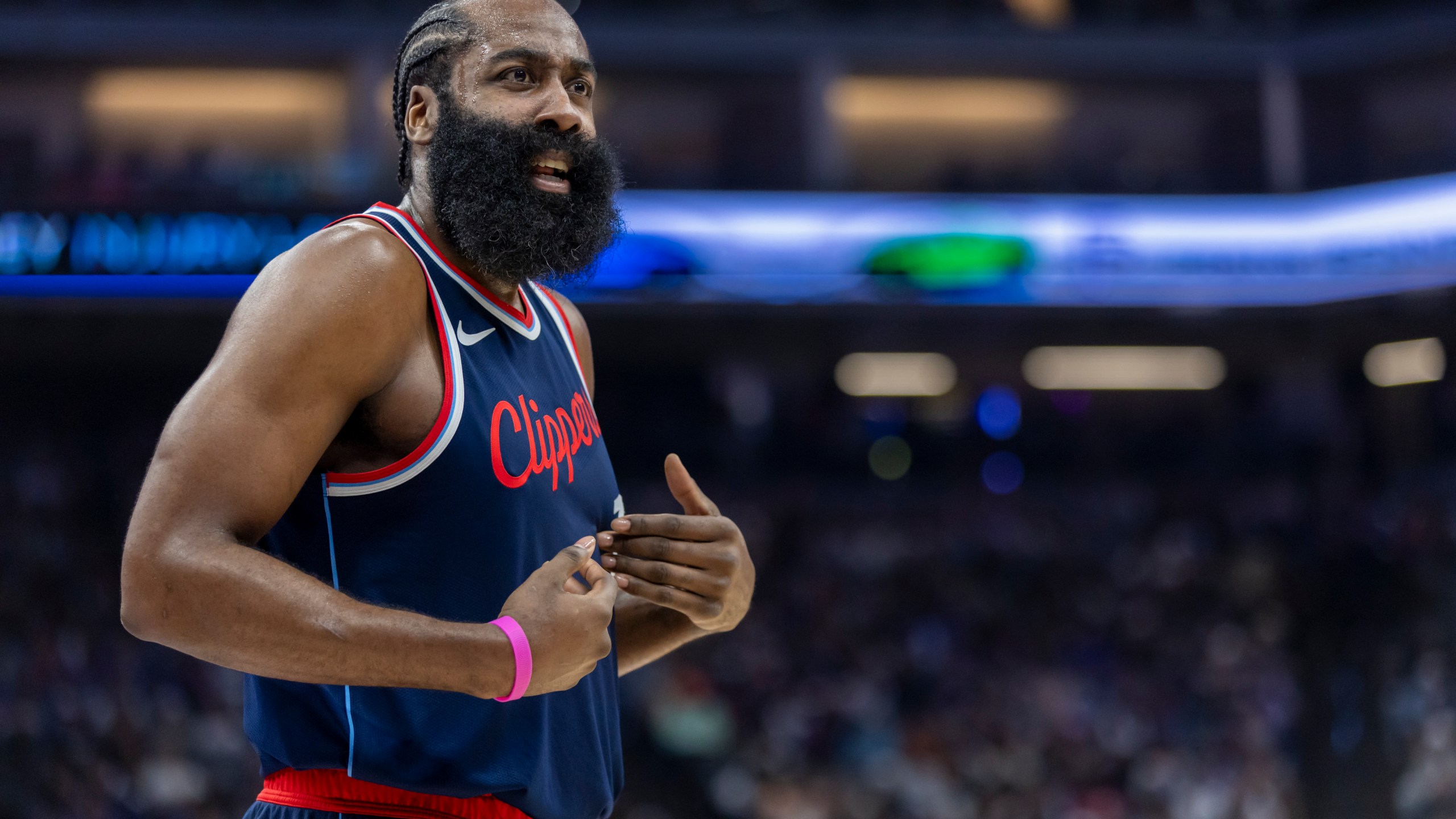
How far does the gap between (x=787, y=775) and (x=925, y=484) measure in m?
5.11

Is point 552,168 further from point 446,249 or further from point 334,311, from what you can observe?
point 334,311

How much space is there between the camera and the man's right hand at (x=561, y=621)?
162 cm

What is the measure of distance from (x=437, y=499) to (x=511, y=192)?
51cm

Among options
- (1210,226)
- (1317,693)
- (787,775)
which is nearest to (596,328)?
(787,775)

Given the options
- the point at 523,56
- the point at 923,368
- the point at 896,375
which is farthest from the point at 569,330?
the point at 923,368

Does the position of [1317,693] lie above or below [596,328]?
below

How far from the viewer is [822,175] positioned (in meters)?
14.9

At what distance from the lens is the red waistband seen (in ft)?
5.88

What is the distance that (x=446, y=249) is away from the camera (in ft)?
6.56

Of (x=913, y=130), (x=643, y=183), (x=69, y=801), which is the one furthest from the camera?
(x=913, y=130)

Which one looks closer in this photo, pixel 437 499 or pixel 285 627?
pixel 285 627

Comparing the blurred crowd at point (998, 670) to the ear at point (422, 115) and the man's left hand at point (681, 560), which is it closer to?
the man's left hand at point (681, 560)

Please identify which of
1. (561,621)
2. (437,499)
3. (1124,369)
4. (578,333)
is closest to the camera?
(561,621)

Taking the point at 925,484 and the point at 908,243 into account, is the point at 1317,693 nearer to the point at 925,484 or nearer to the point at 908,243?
the point at 925,484
